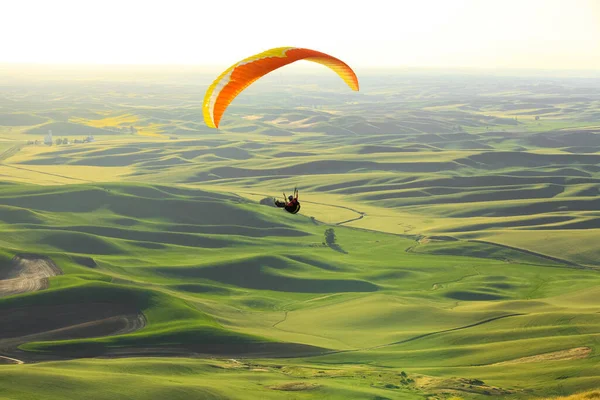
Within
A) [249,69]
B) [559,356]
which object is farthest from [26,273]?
[249,69]

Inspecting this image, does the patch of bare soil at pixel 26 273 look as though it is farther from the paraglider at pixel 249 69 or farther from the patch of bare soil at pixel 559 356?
the paraglider at pixel 249 69

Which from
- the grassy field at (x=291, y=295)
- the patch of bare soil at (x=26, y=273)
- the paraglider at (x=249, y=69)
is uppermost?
the paraglider at (x=249, y=69)

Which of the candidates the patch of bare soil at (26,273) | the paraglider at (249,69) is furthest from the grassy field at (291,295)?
the paraglider at (249,69)

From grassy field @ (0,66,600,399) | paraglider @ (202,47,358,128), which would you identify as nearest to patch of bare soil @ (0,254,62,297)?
grassy field @ (0,66,600,399)

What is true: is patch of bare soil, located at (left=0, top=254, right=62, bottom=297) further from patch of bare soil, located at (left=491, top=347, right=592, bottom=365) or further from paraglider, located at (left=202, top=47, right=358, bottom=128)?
paraglider, located at (left=202, top=47, right=358, bottom=128)

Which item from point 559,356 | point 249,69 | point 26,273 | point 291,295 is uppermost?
point 249,69

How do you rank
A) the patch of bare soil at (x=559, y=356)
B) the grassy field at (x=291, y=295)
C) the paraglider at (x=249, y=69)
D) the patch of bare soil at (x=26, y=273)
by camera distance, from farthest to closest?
1. the patch of bare soil at (x=26, y=273)
2. the patch of bare soil at (x=559, y=356)
3. the grassy field at (x=291, y=295)
4. the paraglider at (x=249, y=69)

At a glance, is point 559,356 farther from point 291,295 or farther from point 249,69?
point 249,69
